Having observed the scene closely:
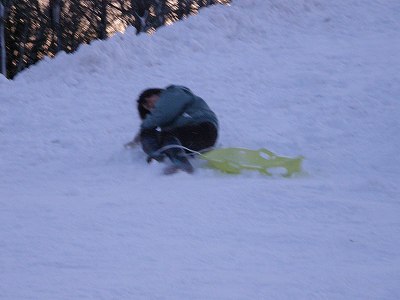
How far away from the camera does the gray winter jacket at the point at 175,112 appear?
5.70m

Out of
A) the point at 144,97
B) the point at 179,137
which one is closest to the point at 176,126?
the point at 179,137

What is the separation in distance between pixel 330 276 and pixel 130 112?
465 centimetres

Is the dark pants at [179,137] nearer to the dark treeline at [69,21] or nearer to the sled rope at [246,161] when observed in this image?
the sled rope at [246,161]

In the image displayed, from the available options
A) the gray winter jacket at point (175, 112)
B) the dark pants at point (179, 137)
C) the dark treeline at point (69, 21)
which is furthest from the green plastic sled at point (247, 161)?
the dark treeline at point (69, 21)

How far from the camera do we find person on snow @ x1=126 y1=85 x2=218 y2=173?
569 centimetres

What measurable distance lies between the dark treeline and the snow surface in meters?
9.70

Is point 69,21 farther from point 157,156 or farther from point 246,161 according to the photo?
point 246,161

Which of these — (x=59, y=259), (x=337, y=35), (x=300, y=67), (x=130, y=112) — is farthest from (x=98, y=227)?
(x=337, y=35)

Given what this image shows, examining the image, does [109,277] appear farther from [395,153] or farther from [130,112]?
[130,112]

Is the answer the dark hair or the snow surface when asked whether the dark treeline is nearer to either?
the snow surface

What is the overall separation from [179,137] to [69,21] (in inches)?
615

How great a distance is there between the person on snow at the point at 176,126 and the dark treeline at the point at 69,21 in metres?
13.7

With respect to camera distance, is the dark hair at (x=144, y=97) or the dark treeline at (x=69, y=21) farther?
the dark treeline at (x=69, y=21)

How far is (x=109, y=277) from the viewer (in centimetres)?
325
